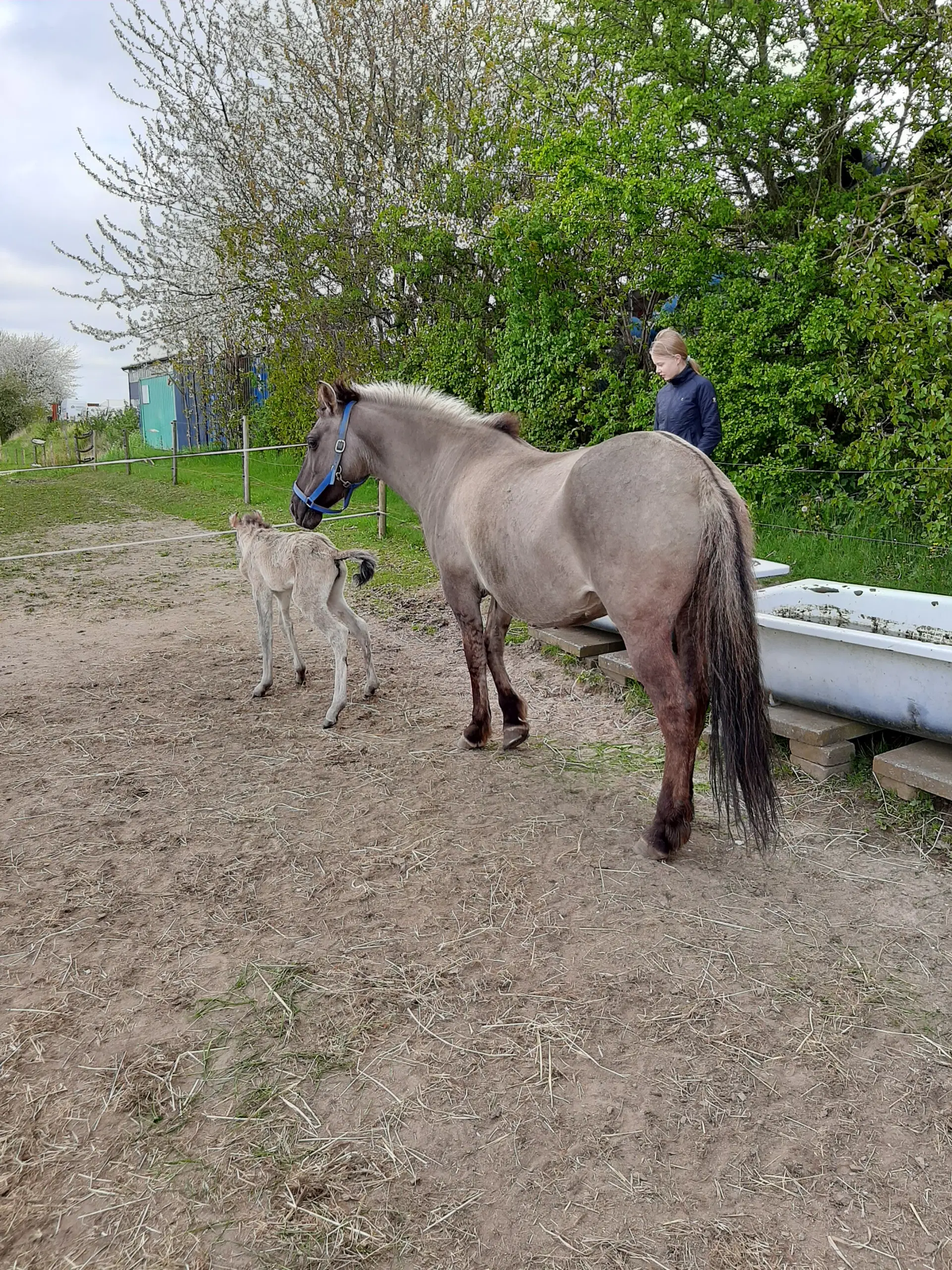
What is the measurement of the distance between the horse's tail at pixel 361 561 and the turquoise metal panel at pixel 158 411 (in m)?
23.5

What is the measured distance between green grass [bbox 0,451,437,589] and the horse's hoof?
509 centimetres

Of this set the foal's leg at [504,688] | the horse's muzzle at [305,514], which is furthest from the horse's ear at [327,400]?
the foal's leg at [504,688]

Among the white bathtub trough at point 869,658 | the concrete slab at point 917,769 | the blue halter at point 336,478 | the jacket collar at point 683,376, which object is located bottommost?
the concrete slab at point 917,769

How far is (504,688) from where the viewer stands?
445cm

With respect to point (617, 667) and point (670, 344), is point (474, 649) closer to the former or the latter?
point (617, 667)

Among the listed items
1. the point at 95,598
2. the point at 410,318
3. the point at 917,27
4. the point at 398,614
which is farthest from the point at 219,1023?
the point at 410,318

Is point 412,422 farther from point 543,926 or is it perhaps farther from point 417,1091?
point 417,1091

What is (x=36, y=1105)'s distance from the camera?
2.12 m

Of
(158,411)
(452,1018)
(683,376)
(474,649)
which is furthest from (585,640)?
(158,411)

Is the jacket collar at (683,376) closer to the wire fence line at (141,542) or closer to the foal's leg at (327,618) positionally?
the foal's leg at (327,618)

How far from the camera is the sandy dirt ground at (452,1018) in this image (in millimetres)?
1803

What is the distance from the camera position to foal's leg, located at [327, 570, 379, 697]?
5023 millimetres

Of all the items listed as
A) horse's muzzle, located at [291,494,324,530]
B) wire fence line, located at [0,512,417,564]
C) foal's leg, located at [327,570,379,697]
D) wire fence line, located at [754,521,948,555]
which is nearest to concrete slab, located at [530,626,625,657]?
foal's leg, located at [327,570,379,697]

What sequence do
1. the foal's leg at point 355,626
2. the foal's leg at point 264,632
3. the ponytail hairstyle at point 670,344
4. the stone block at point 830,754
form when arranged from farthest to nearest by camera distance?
the foal's leg at point 264,632, the foal's leg at point 355,626, the ponytail hairstyle at point 670,344, the stone block at point 830,754
